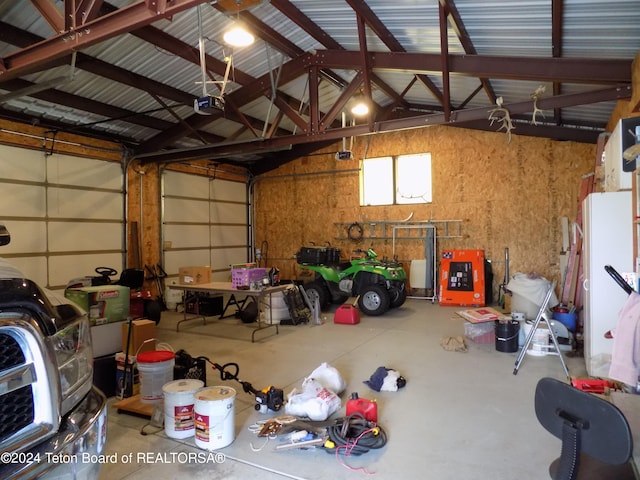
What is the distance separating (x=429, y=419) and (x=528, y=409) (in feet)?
2.80

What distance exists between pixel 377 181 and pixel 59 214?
6783 millimetres

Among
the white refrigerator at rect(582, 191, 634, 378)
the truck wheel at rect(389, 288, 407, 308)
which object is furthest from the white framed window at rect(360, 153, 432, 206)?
the white refrigerator at rect(582, 191, 634, 378)

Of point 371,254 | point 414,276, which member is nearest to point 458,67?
point 371,254

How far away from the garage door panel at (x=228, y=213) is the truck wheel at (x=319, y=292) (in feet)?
12.6

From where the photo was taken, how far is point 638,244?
9.30 feet

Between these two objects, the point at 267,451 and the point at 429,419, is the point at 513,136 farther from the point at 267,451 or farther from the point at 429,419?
the point at 267,451

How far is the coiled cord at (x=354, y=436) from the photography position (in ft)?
8.46

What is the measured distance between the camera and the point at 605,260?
3764 millimetres

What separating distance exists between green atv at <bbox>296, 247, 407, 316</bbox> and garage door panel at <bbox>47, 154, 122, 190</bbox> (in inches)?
158

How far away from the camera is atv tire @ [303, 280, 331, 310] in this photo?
7.54 metres

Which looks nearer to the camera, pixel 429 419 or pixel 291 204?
pixel 429 419

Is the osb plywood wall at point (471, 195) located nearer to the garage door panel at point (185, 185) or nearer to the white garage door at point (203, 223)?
the white garage door at point (203, 223)

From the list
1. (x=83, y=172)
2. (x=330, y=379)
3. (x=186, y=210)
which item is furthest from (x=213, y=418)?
(x=186, y=210)

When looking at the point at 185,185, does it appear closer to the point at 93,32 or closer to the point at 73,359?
the point at 93,32
